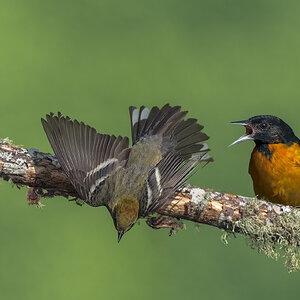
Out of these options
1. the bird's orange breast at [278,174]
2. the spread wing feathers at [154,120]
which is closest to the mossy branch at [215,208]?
the bird's orange breast at [278,174]

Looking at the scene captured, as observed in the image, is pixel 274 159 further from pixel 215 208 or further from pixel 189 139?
pixel 215 208

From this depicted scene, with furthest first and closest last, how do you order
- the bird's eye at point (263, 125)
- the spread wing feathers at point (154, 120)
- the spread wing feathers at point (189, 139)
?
the bird's eye at point (263, 125) → the spread wing feathers at point (154, 120) → the spread wing feathers at point (189, 139)

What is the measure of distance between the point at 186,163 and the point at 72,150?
2.82 feet

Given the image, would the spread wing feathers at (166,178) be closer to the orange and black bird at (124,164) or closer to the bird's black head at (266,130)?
the orange and black bird at (124,164)

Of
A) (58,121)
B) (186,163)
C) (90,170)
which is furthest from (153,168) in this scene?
(58,121)

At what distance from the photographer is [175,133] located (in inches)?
148

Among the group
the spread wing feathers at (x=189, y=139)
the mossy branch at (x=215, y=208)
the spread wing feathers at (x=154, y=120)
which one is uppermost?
the spread wing feathers at (x=154, y=120)

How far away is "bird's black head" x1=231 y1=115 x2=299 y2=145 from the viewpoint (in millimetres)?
3998

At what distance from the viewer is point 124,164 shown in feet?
11.5

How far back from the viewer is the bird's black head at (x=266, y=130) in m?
4.00

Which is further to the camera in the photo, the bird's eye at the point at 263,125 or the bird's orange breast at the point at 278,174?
the bird's eye at the point at 263,125

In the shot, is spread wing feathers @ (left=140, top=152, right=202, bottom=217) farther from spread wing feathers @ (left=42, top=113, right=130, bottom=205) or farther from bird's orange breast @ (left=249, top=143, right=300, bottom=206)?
bird's orange breast @ (left=249, top=143, right=300, bottom=206)

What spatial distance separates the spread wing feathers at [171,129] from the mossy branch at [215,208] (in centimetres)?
40

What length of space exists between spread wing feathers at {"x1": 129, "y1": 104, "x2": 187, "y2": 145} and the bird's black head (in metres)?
0.61
